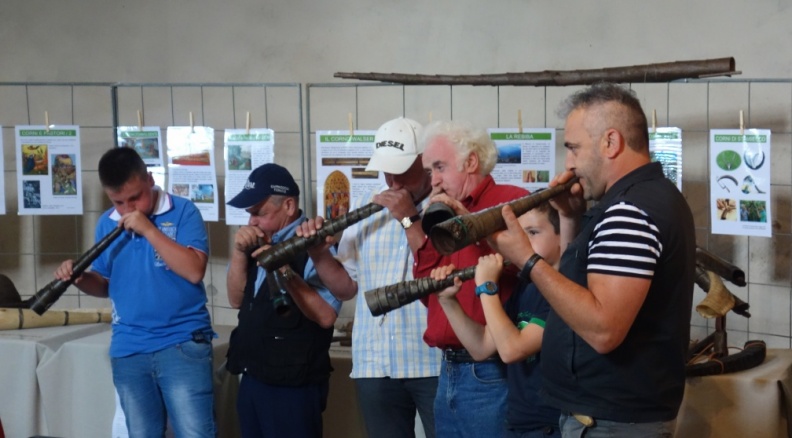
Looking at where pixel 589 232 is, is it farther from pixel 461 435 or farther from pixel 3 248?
pixel 3 248

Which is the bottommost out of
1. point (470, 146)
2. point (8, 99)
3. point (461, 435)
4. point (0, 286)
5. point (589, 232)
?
point (461, 435)

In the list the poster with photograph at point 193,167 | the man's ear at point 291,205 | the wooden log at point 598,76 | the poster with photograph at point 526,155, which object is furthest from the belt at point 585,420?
the poster with photograph at point 193,167

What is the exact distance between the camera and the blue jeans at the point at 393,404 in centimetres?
278

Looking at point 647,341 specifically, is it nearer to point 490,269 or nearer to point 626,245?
point 626,245

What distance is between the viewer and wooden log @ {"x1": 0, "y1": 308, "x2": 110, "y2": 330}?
3924mm

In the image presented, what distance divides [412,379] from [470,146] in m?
0.75

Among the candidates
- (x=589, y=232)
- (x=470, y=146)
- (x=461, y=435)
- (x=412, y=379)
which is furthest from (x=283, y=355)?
(x=589, y=232)

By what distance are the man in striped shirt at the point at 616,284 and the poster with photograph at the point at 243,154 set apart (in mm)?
2107

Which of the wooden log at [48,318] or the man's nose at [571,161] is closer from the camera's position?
the man's nose at [571,161]

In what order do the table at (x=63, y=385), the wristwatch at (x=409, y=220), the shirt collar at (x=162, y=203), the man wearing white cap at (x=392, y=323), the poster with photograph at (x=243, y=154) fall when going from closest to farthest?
1. the wristwatch at (x=409, y=220)
2. the man wearing white cap at (x=392, y=323)
3. the shirt collar at (x=162, y=203)
4. the table at (x=63, y=385)
5. the poster with photograph at (x=243, y=154)

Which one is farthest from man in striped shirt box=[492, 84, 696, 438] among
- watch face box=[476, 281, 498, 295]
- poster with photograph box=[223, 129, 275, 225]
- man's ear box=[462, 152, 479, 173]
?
poster with photograph box=[223, 129, 275, 225]

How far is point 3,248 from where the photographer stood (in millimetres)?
5109

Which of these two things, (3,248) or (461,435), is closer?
(461,435)

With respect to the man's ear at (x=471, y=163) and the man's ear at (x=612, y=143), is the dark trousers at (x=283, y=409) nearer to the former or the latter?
the man's ear at (x=471, y=163)
